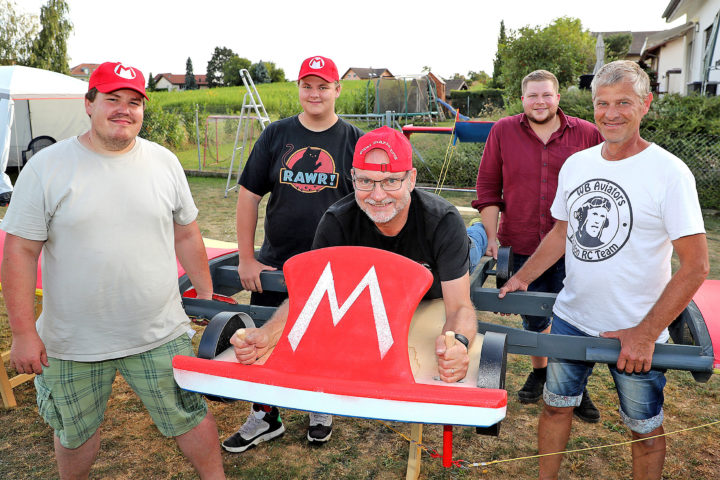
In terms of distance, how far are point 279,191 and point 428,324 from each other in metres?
1.27

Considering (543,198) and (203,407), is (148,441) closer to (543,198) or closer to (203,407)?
(203,407)

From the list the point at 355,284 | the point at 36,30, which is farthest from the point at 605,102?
the point at 36,30

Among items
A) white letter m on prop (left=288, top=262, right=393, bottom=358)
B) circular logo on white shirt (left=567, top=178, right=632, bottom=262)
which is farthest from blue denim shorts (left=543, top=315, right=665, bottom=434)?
white letter m on prop (left=288, top=262, right=393, bottom=358)

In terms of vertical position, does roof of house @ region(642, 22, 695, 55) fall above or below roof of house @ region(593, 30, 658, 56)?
below

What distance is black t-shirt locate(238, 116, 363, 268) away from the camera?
3.24m

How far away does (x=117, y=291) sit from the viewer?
2396mm

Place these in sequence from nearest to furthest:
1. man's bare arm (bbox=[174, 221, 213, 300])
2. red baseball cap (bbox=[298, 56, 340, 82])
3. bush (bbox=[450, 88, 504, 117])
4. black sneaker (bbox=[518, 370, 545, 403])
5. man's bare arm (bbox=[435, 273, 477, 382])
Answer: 1. man's bare arm (bbox=[435, 273, 477, 382])
2. man's bare arm (bbox=[174, 221, 213, 300])
3. red baseball cap (bbox=[298, 56, 340, 82])
4. black sneaker (bbox=[518, 370, 545, 403])
5. bush (bbox=[450, 88, 504, 117])

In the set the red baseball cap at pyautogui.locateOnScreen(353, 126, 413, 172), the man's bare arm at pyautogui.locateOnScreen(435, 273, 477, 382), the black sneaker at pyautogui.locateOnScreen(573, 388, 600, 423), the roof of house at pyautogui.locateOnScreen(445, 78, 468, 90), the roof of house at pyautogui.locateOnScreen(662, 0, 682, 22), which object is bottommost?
the black sneaker at pyautogui.locateOnScreen(573, 388, 600, 423)

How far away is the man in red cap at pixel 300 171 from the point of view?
323 centimetres

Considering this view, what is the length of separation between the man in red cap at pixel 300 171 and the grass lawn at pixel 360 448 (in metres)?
1.11

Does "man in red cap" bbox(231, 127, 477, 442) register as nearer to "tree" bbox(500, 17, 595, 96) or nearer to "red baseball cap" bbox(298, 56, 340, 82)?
"red baseball cap" bbox(298, 56, 340, 82)

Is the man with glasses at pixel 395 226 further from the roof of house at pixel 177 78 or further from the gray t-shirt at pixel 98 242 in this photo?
the roof of house at pixel 177 78

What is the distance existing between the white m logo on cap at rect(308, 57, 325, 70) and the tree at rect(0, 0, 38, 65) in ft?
131

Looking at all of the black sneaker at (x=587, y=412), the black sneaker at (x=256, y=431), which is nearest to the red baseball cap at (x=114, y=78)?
the black sneaker at (x=256, y=431)
